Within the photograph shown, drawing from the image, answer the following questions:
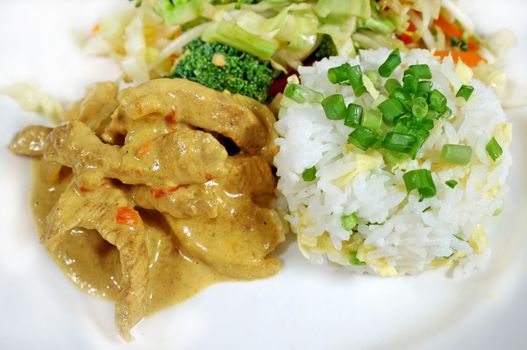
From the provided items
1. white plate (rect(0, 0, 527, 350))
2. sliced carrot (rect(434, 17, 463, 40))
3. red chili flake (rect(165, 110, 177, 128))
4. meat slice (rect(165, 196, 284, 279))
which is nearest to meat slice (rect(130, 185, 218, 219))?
meat slice (rect(165, 196, 284, 279))

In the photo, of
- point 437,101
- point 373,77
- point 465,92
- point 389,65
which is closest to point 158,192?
point 373,77

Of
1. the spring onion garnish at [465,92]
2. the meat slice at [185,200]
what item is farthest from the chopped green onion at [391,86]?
the meat slice at [185,200]

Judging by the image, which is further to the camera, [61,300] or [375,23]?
[375,23]

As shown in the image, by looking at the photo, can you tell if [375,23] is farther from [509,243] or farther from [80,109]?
[80,109]

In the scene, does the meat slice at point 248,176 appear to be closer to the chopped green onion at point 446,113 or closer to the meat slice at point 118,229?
the meat slice at point 118,229

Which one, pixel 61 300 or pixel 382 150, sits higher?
pixel 382 150

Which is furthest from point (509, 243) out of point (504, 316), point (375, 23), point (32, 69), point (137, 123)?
point (32, 69)

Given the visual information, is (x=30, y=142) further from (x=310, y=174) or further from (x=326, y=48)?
(x=326, y=48)
